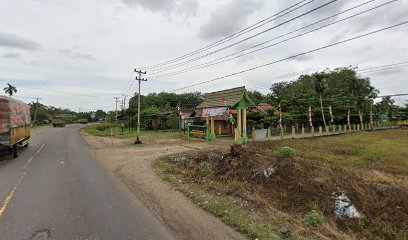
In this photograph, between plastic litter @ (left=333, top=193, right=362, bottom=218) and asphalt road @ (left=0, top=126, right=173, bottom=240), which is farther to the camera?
plastic litter @ (left=333, top=193, right=362, bottom=218)

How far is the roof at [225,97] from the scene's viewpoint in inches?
886

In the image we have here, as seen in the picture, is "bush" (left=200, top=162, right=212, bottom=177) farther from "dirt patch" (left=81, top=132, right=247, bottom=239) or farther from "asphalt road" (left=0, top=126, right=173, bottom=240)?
"asphalt road" (left=0, top=126, right=173, bottom=240)

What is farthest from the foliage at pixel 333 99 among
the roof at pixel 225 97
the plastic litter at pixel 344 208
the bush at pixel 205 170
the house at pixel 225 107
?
the plastic litter at pixel 344 208

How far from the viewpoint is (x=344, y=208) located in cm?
698

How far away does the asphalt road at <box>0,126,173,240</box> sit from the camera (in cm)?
507

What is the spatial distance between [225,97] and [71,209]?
775 inches

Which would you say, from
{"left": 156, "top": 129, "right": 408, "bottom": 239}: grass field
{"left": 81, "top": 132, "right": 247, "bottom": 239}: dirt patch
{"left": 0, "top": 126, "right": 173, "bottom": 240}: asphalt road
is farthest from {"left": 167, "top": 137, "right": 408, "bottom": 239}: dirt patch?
{"left": 0, "top": 126, "right": 173, "bottom": 240}: asphalt road

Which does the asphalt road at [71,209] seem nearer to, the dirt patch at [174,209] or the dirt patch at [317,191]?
the dirt patch at [174,209]

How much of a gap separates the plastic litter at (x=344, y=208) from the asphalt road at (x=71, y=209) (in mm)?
5064

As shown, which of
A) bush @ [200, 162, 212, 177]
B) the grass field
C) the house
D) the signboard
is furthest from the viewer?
the signboard

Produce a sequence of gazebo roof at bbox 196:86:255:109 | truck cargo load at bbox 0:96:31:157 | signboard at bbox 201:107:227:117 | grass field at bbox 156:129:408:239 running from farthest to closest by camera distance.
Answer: signboard at bbox 201:107:227:117, gazebo roof at bbox 196:86:255:109, truck cargo load at bbox 0:96:31:157, grass field at bbox 156:129:408:239

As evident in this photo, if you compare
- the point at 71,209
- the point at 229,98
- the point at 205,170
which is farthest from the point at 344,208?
the point at 229,98

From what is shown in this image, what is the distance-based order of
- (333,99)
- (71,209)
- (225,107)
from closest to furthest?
(71,209) < (225,107) < (333,99)

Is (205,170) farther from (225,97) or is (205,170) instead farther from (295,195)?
(225,97)
